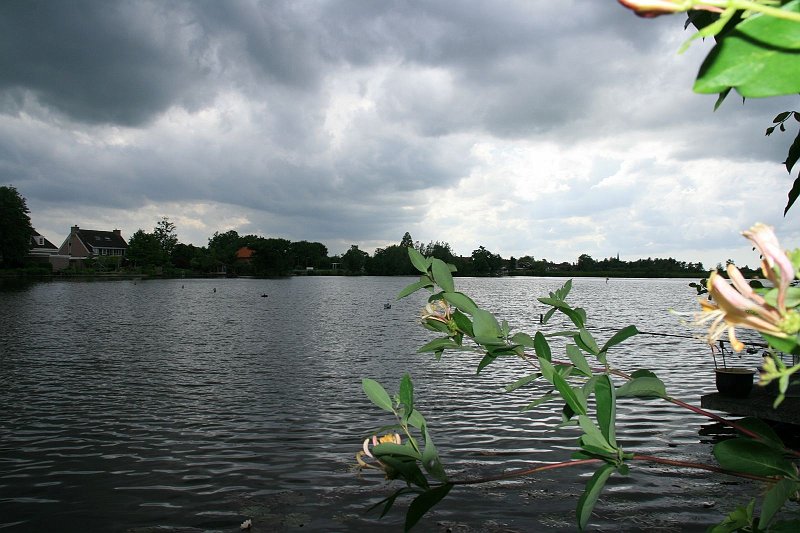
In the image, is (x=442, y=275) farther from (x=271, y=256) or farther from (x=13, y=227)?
(x=271, y=256)

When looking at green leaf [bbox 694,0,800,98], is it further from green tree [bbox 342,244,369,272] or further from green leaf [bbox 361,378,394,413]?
green tree [bbox 342,244,369,272]

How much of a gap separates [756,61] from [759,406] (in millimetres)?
10191

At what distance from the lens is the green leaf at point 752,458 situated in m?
0.91

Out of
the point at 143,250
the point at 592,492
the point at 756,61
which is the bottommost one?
the point at 592,492

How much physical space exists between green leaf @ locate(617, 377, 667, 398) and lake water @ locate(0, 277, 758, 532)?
3.98 feet

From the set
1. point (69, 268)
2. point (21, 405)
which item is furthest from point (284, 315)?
point (69, 268)

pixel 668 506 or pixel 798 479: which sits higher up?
pixel 798 479

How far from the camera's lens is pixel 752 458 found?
93 cm

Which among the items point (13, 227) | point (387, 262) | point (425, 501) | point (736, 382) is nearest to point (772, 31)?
point (425, 501)

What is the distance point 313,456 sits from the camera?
888 cm

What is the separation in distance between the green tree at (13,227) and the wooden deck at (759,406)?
3690 inches

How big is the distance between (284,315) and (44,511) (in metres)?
31.9

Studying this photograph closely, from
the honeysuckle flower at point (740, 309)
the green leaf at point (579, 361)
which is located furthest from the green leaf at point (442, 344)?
the honeysuckle flower at point (740, 309)

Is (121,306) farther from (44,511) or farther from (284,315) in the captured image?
(44,511)
